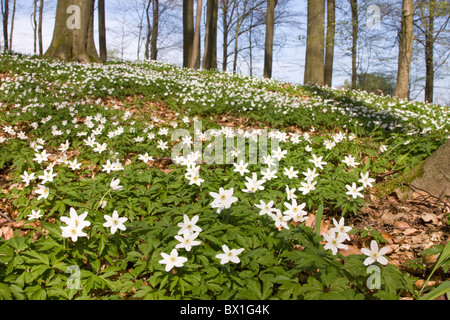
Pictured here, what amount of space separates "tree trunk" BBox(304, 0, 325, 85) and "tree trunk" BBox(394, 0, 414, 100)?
2.74m

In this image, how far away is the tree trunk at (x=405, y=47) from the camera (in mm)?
9234

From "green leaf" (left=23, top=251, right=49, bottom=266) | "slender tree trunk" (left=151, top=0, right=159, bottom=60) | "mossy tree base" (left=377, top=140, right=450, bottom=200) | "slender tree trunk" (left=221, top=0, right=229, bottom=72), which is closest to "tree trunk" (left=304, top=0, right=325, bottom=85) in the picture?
"mossy tree base" (left=377, top=140, right=450, bottom=200)

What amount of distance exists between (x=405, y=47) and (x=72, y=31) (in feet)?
38.7

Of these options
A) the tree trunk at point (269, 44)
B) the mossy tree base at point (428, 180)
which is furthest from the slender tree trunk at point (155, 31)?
the mossy tree base at point (428, 180)

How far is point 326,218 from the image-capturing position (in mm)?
Result: 2727

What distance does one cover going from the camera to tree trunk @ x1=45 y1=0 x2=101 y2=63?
377 inches

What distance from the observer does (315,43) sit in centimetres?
1131

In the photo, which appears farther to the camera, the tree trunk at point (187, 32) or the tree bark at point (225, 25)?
the tree bark at point (225, 25)

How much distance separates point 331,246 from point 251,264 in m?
0.49

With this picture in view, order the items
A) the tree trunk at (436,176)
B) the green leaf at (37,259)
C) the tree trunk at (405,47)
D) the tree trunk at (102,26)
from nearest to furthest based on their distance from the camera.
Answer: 1. the green leaf at (37,259)
2. the tree trunk at (436,176)
3. the tree trunk at (405,47)
4. the tree trunk at (102,26)

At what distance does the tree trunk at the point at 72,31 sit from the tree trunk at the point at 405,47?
11.0 metres

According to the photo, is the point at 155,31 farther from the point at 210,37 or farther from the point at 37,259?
the point at 37,259

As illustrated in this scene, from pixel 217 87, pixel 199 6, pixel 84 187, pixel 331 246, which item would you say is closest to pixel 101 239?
pixel 84 187

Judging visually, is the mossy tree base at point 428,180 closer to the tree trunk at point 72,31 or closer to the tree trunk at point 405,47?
the tree trunk at point 405,47
